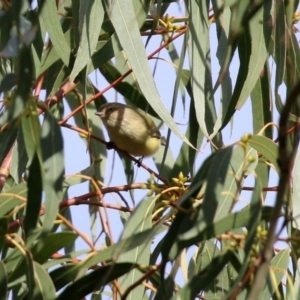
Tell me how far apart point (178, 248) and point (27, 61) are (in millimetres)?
569

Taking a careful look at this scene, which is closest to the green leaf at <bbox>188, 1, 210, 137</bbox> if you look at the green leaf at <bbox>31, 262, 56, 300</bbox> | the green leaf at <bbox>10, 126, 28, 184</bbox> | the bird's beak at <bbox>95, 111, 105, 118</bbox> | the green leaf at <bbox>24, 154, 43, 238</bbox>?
the green leaf at <bbox>10, 126, 28, 184</bbox>

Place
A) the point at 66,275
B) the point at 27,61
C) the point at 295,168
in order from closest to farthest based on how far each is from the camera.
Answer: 1. the point at 27,61
2. the point at 66,275
3. the point at 295,168

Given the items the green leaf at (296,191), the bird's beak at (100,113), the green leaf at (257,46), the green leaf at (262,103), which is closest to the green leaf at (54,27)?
the green leaf at (257,46)

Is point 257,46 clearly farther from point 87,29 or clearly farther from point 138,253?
point 138,253

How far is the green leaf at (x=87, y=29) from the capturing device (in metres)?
2.46

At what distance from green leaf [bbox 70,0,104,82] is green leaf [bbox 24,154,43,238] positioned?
0.46m

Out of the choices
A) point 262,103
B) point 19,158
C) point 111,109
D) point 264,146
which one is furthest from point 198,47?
point 111,109

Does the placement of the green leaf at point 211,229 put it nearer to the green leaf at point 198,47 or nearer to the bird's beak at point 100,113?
the green leaf at point 198,47

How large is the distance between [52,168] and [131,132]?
2595 millimetres

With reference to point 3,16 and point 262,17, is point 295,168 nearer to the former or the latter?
point 262,17

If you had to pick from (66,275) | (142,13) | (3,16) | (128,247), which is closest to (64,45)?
(142,13)

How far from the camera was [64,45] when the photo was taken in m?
2.62

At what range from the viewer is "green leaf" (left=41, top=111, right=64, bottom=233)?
1.86m

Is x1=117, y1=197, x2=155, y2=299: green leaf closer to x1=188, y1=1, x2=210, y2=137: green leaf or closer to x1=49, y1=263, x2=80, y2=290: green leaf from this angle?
x1=49, y1=263, x2=80, y2=290: green leaf
